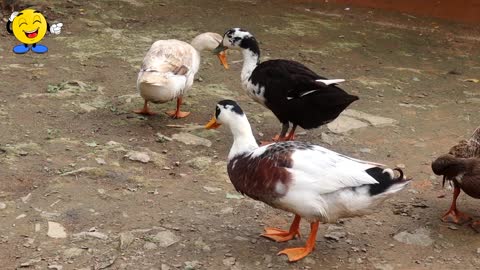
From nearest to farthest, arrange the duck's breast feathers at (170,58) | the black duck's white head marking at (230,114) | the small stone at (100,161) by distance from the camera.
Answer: the black duck's white head marking at (230,114)
the small stone at (100,161)
the duck's breast feathers at (170,58)

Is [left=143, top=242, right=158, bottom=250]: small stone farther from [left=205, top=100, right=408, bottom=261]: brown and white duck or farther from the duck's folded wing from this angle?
the duck's folded wing

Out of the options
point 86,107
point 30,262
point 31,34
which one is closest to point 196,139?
point 86,107

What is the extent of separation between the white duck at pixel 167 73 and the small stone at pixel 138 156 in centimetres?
61

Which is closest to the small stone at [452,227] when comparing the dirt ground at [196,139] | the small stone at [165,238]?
the dirt ground at [196,139]

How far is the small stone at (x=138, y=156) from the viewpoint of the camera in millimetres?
4969

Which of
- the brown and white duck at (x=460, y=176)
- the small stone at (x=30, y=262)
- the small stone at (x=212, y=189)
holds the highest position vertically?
the brown and white duck at (x=460, y=176)

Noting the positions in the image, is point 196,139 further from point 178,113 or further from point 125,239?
point 125,239

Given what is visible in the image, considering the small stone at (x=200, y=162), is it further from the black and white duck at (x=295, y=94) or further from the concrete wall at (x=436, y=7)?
the concrete wall at (x=436, y=7)

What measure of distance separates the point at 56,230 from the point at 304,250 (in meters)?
1.45

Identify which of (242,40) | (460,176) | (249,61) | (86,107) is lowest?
(86,107)

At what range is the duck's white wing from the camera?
3.65m

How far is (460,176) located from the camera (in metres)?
4.29

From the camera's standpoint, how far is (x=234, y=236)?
409 centimetres

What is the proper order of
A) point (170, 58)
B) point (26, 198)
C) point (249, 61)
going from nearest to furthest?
1. point (26, 198)
2. point (170, 58)
3. point (249, 61)
